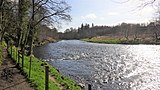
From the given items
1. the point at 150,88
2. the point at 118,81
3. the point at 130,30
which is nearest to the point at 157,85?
the point at 150,88

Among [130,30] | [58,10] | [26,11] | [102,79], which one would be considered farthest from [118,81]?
[130,30]

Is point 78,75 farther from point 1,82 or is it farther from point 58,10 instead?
point 1,82

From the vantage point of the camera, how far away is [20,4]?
31859mm

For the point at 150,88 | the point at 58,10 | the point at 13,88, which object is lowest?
the point at 150,88

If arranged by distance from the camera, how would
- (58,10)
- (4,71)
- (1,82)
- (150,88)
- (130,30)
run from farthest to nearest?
(130,30) → (58,10) → (150,88) → (4,71) → (1,82)

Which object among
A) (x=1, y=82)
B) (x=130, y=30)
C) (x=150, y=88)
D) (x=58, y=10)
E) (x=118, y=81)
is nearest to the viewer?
(x=1, y=82)

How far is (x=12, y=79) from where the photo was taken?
17000 millimetres

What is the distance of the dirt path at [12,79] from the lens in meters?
15.2

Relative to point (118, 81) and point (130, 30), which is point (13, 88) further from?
point (130, 30)

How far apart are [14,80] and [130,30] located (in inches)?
5212

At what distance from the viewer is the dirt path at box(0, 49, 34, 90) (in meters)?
15.2

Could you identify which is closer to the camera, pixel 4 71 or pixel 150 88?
pixel 4 71

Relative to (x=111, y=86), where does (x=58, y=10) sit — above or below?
above

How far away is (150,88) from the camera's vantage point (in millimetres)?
23125
